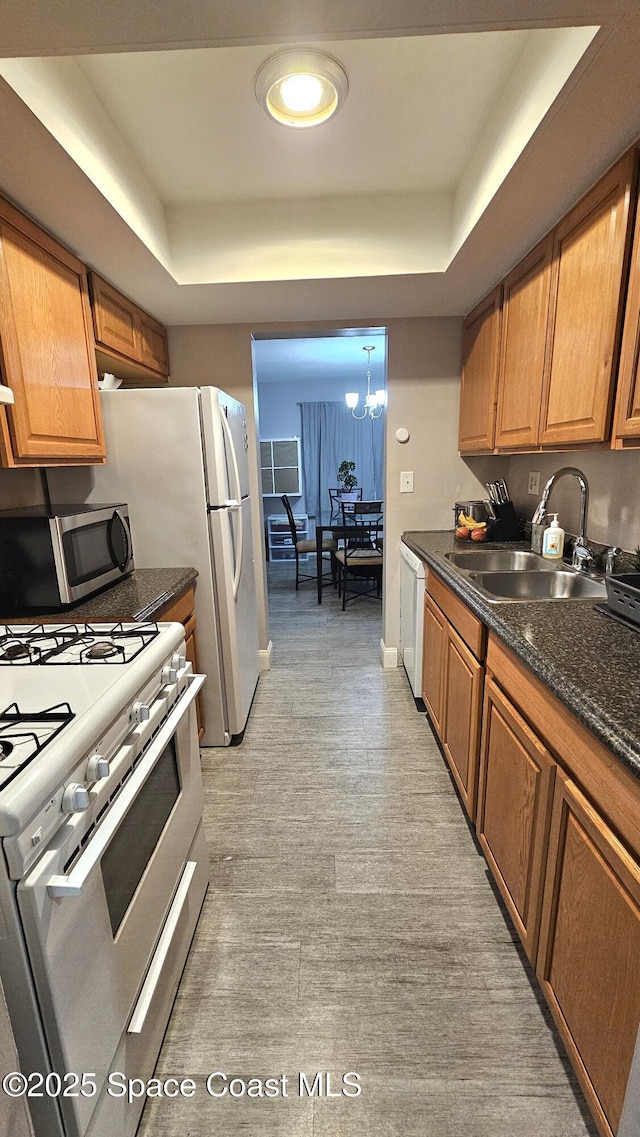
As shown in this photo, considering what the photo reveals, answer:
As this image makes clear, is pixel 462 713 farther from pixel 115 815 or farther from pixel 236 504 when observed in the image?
pixel 236 504

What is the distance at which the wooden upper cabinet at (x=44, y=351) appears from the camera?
1.41m

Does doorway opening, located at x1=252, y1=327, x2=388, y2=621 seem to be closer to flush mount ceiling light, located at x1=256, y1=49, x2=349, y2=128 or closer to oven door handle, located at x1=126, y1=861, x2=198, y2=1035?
flush mount ceiling light, located at x1=256, y1=49, x2=349, y2=128

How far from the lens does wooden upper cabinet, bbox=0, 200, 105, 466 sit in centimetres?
141

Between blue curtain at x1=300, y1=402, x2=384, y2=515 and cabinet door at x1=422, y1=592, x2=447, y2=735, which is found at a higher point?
blue curtain at x1=300, y1=402, x2=384, y2=515

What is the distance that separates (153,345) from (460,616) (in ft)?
7.03

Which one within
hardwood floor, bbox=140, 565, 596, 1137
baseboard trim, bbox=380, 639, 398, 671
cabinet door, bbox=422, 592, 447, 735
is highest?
cabinet door, bbox=422, 592, 447, 735

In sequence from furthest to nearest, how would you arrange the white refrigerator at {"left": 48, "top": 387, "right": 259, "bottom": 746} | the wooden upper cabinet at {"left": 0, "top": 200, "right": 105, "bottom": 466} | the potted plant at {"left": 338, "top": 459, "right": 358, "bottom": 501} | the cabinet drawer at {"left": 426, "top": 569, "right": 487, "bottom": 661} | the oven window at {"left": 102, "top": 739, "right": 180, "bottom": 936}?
the potted plant at {"left": 338, "top": 459, "right": 358, "bottom": 501} < the white refrigerator at {"left": 48, "top": 387, "right": 259, "bottom": 746} < the cabinet drawer at {"left": 426, "top": 569, "right": 487, "bottom": 661} < the wooden upper cabinet at {"left": 0, "top": 200, "right": 105, "bottom": 466} < the oven window at {"left": 102, "top": 739, "right": 180, "bottom": 936}

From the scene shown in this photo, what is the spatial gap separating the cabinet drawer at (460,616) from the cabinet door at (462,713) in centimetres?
4

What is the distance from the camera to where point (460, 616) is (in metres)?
1.75

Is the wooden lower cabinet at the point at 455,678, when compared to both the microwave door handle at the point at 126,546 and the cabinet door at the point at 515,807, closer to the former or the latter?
the cabinet door at the point at 515,807

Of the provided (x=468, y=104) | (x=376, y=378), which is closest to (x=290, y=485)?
(x=376, y=378)

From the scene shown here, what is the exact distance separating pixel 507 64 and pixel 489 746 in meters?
1.96

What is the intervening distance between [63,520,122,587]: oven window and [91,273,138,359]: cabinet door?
0.83 m

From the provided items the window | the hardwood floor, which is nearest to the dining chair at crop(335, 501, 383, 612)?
the window
